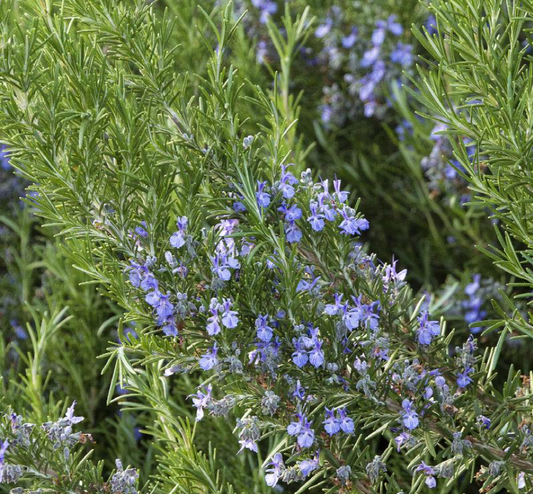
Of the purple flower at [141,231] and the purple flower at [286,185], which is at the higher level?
the purple flower at [286,185]

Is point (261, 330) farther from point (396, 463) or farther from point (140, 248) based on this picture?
point (396, 463)

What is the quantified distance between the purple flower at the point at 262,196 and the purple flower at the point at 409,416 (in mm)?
248

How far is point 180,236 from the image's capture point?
28.4 inches

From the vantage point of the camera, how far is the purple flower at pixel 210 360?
0.70m

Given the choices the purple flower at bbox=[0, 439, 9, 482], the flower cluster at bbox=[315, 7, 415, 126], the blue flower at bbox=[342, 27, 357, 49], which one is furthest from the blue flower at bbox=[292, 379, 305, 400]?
the blue flower at bbox=[342, 27, 357, 49]

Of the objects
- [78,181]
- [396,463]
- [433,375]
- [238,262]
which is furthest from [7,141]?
[396,463]

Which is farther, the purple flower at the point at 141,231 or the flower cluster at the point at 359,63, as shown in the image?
the flower cluster at the point at 359,63

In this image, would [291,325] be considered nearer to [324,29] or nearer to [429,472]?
[429,472]

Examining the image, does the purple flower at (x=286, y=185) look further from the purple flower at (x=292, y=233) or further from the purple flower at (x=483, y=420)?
the purple flower at (x=483, y=420)

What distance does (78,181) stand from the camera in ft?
2.43

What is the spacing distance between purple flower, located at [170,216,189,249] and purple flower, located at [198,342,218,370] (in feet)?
0.35

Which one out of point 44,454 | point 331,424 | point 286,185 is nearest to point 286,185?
point 286,185

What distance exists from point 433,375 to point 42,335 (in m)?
0.62

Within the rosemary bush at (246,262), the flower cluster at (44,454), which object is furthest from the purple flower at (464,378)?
the flower cluster at (44,454)
